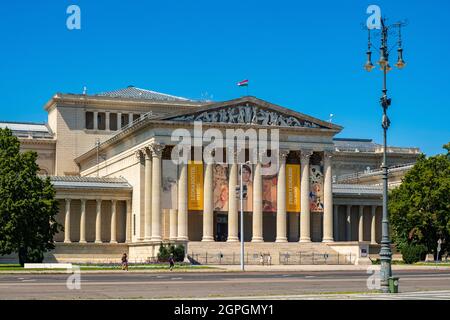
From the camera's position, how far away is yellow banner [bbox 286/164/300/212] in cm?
12294

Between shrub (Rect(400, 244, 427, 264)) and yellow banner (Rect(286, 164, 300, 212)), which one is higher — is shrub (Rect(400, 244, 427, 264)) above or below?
below

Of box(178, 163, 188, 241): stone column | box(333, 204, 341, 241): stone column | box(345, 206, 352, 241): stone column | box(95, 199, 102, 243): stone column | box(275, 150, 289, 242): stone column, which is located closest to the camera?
box(178, 163, 188, 241): stone column

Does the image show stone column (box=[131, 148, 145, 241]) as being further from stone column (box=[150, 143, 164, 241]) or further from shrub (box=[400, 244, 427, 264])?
shrub (box=[400, 244, 427, 264])

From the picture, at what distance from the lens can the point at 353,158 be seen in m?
178

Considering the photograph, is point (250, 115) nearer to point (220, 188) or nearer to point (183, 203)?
point (220, 188)

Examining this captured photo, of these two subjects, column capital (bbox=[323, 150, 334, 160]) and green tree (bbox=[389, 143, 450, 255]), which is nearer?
green tree (bbox=[389, 143, 450, 255])

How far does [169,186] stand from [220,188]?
6.82 m

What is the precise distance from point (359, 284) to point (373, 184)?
10411cm

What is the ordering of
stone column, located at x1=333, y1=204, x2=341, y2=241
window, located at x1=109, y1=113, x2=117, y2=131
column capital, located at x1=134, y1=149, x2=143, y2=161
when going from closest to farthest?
column capital, located at x1=134, y1=149, x2=143, y2=161 < stone column, located at x1=333, y1=204, x2=341, y2=241 < window, located at x1=109, y1=113, x2=117, y2=131

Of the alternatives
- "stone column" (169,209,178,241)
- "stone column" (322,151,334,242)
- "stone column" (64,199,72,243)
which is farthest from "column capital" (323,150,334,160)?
"stone column" (64,199,72,243)

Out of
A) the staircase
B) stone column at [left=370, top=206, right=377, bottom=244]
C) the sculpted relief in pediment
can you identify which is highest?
the sculpted relief in pediment

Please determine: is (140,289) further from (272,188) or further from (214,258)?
(272,188)
